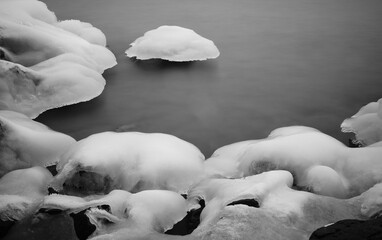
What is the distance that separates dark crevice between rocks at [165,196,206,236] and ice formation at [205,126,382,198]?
71cm

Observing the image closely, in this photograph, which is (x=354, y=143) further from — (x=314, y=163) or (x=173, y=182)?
(x=173, y=182)

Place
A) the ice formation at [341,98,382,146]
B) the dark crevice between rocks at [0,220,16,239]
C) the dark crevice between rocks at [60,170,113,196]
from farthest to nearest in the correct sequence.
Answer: the ice formation at [341,98,382,146] < the dark crevice between rocks at [60,170,113,196] < the dark crevice between rocks at [0,220,16,239]

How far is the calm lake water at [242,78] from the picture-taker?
5750 millimetres

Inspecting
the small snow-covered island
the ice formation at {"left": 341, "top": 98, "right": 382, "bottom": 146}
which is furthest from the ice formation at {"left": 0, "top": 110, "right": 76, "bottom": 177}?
the ice formation at {"left": 341, "top": 98, "right": 382, "bottom": 146}

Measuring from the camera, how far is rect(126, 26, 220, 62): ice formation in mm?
7758

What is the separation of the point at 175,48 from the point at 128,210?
482 cm

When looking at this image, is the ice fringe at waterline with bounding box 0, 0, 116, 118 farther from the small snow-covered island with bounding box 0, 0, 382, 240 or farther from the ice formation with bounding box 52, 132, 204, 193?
the ice formation with bounding box 52, 132, 204, 193

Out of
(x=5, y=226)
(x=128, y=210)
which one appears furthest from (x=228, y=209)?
(x=5, y=226)

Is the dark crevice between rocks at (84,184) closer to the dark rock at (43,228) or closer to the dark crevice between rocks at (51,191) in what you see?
the dark crevice between rocks at (51,191)

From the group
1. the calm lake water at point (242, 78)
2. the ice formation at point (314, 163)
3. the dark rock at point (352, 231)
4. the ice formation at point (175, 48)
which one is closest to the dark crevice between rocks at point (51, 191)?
the calm lake water at point (242, 78)

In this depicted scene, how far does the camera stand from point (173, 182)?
4195 mm

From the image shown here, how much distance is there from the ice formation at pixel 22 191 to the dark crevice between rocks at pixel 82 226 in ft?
1.70

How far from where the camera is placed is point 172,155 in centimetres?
448

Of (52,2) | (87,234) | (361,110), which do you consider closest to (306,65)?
(361,110)
